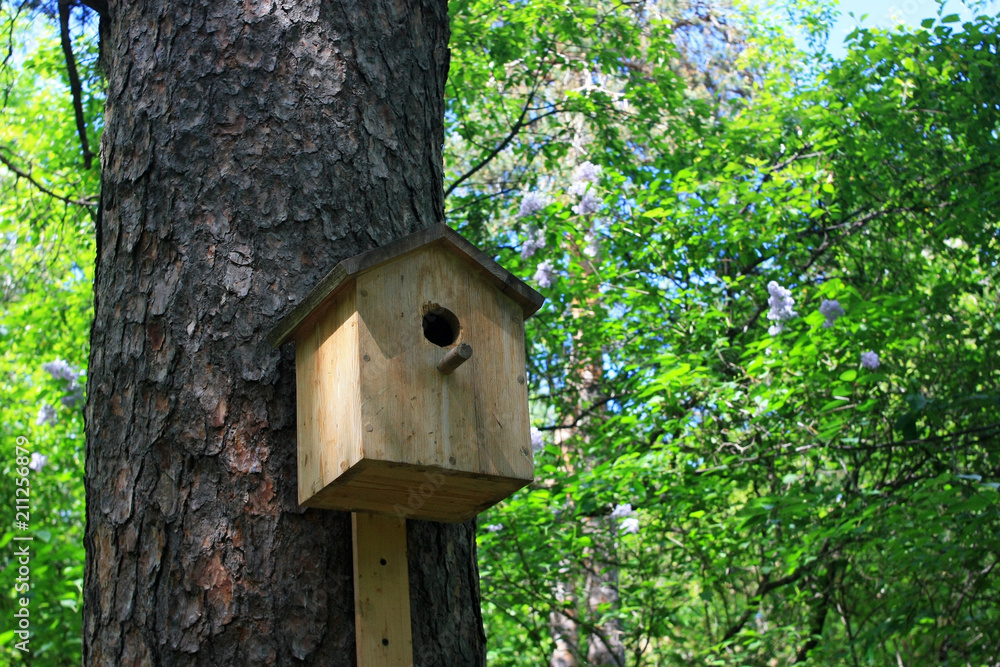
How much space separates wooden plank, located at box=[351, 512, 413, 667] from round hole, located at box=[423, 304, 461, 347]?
0.35 m

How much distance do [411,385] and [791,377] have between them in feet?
10.7

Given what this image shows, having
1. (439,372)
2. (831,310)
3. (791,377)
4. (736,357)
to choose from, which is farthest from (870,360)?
(439,372)

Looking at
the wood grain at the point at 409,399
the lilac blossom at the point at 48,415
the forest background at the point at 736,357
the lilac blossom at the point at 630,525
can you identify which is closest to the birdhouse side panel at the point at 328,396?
the wood grain at the point at 409,399

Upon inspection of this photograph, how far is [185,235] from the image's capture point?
1.68 meters

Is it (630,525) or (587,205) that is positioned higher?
(587,205)

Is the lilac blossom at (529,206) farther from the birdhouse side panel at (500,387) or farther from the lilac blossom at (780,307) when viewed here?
the birdhouse side panel at (500,387)

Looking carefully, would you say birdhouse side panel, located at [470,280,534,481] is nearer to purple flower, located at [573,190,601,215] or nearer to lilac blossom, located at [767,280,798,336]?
lilac blossom, located at [767,280,798,336]

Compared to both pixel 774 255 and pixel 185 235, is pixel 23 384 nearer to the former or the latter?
pixel 774 255

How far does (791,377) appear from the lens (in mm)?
4309

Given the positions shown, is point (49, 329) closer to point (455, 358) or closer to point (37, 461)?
point (37, 461)

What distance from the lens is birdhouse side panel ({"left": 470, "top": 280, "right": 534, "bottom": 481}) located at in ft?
5.13

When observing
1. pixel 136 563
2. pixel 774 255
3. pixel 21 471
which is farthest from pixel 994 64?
pixel 21 471

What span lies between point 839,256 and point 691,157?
1180mm

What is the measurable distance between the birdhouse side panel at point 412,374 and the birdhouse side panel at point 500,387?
0.02m
